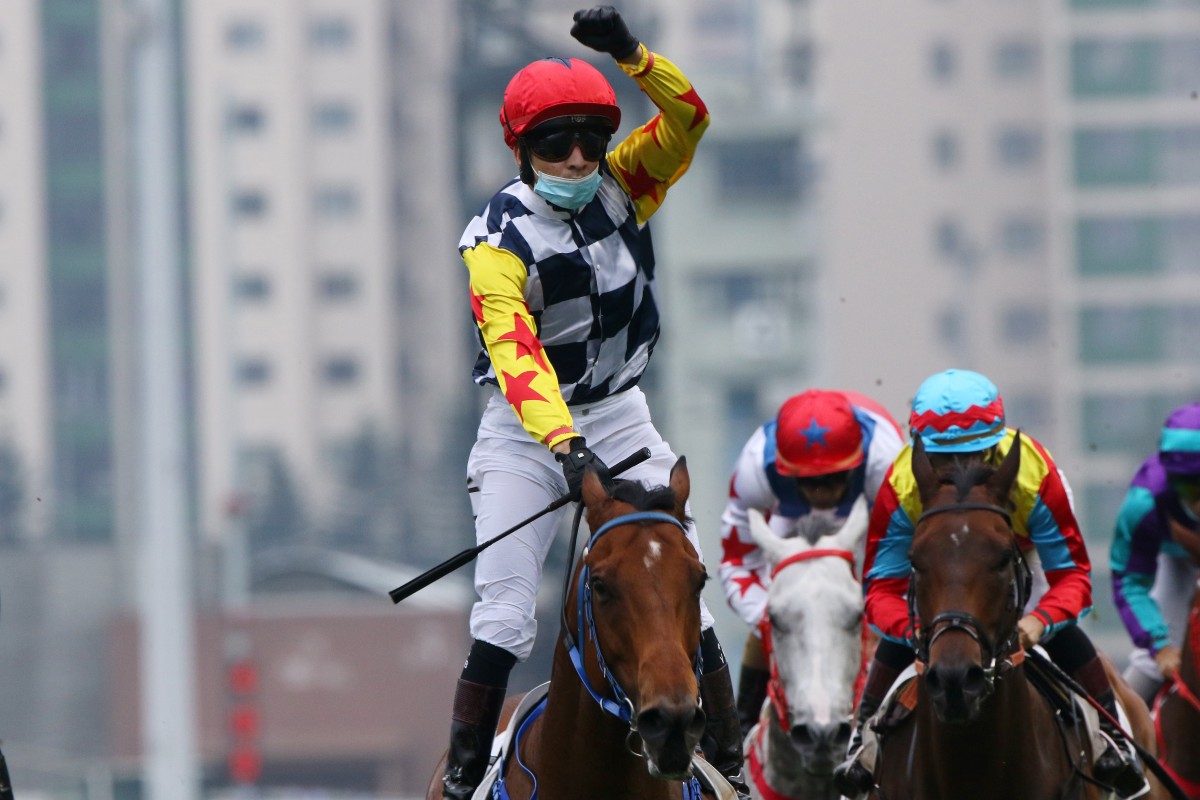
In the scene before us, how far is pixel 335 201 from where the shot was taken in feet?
286

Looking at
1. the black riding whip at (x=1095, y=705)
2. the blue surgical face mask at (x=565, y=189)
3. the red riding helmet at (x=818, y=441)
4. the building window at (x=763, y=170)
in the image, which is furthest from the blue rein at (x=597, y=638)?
the building window at (x=763, y=170)

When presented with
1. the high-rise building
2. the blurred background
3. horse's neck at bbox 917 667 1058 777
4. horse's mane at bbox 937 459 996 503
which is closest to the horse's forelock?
horse's mane at bbox 937 459 996 503

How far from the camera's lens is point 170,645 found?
83.4ft

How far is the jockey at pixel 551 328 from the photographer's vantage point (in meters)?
6.13

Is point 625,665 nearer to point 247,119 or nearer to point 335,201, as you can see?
point 335,201

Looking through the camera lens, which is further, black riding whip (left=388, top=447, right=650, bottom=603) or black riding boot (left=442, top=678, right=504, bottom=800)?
black riding boot (left=442, top=678, right=504, bottom=800)

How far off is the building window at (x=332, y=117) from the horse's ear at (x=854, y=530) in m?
80.7

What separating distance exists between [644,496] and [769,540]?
3.34m

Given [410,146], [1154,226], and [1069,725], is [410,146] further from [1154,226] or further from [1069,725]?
[1069,725]

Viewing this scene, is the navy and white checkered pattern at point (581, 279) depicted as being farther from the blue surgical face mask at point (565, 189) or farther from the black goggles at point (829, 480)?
the black goggles at point (829, 480)

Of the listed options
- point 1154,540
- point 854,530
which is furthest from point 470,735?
point 1154,540

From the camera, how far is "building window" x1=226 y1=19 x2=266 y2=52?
8619cm

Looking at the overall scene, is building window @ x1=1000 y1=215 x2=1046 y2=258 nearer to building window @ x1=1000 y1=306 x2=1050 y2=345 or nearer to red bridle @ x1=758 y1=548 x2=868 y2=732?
building window @ x1=1000 y1=306 x2=1050 y2=345

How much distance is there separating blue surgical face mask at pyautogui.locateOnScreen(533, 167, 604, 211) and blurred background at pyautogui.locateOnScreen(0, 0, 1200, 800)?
205 ft
